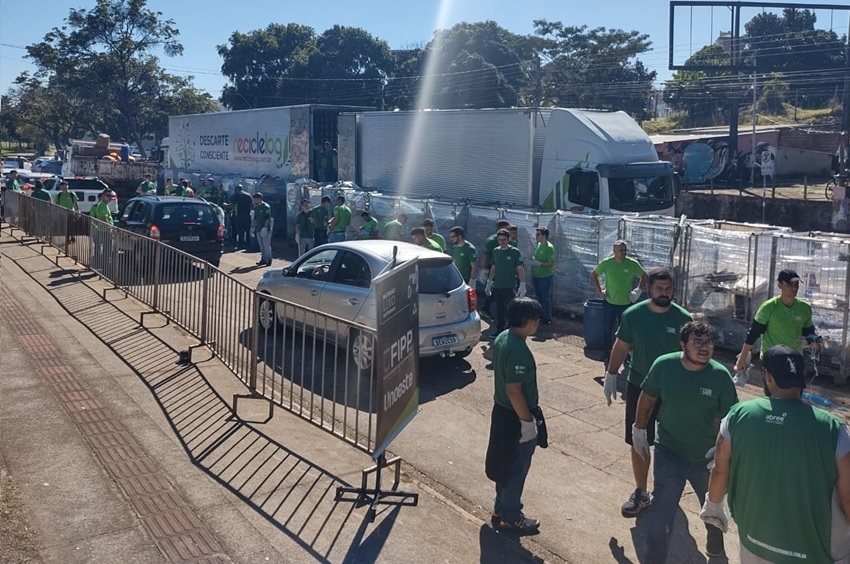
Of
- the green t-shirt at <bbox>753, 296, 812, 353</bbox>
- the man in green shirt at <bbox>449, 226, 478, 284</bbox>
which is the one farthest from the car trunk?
the green t-shirt at <bbox>753, 296, 812, 353</bbox>

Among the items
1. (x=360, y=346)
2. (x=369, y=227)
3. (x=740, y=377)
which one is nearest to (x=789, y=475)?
(x=360, y=346)

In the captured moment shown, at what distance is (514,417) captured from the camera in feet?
19.6

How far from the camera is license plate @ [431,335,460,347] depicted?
408 inches

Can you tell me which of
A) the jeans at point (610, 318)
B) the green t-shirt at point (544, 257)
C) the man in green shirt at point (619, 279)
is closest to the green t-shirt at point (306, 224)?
the green t-shirt at point (544, 257)

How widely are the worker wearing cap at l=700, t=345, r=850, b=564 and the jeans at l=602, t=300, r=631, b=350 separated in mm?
6906

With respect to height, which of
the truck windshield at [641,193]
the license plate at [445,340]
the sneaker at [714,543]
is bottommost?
the sneaker at [714,543]

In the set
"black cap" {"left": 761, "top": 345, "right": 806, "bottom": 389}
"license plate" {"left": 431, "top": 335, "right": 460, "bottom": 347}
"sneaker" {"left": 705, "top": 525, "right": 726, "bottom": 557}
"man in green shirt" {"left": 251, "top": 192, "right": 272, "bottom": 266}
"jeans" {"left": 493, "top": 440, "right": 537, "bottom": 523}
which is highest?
"man in green shirt" {"left": 251, "top": 192, "right": 272, "bottom": 266}

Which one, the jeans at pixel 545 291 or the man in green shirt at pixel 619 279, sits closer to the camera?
the man in green shirt at pixel 619 279

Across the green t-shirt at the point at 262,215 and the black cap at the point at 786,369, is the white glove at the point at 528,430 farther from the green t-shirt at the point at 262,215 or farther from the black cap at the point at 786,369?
the green t-shirt at the point at 262,215

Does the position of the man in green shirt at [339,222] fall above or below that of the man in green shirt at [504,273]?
above

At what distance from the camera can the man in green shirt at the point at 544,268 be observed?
13.6 m

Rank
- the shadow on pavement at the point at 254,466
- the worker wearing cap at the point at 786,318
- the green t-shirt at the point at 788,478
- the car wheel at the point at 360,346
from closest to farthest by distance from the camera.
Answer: the green t-shirt at the point at 788,478
the shadow on pavement at the point at 254,466
the car wheel at the point at 360,346
the worker wearing cap at the point at 786,318

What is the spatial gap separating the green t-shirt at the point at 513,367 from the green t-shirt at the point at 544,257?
7787 millimetres

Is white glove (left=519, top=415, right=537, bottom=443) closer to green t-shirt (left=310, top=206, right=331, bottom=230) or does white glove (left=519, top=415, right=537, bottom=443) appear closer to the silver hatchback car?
the silver hatchback car
